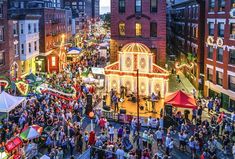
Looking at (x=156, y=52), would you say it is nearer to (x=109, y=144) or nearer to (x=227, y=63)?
(x=227, y=63)

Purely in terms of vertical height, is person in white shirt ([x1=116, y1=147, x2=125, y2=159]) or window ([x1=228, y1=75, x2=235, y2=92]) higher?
window ([x1=228, y1=75, x2=235, y2=92])

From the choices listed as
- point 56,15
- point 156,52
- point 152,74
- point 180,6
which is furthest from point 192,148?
point 56,15

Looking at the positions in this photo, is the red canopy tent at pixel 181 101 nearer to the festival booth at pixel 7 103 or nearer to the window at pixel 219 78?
the window at pixel 219 78

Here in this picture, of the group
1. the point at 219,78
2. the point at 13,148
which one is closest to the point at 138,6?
the point at 219,78

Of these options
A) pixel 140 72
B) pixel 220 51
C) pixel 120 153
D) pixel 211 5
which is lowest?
pixel 120 153

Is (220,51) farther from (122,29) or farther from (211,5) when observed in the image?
(122,29)

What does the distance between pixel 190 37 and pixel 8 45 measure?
26.4 metres

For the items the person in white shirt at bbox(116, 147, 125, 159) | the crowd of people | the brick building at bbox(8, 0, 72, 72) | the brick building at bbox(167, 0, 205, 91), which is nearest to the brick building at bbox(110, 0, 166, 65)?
the brick building at bbox(167, 0, 205, 91)

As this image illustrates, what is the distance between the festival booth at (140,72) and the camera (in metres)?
40.4

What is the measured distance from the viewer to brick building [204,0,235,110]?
35.0m

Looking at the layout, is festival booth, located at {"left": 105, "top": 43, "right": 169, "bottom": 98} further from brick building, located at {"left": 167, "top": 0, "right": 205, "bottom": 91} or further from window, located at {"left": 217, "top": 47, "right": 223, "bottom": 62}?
brick building, located at {"left": 167, "top": 0, "right": 205, "bottom": 91}

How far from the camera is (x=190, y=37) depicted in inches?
2036

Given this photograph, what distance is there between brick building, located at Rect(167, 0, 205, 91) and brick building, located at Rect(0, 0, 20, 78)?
2284cm

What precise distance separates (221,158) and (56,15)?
5003 cm
